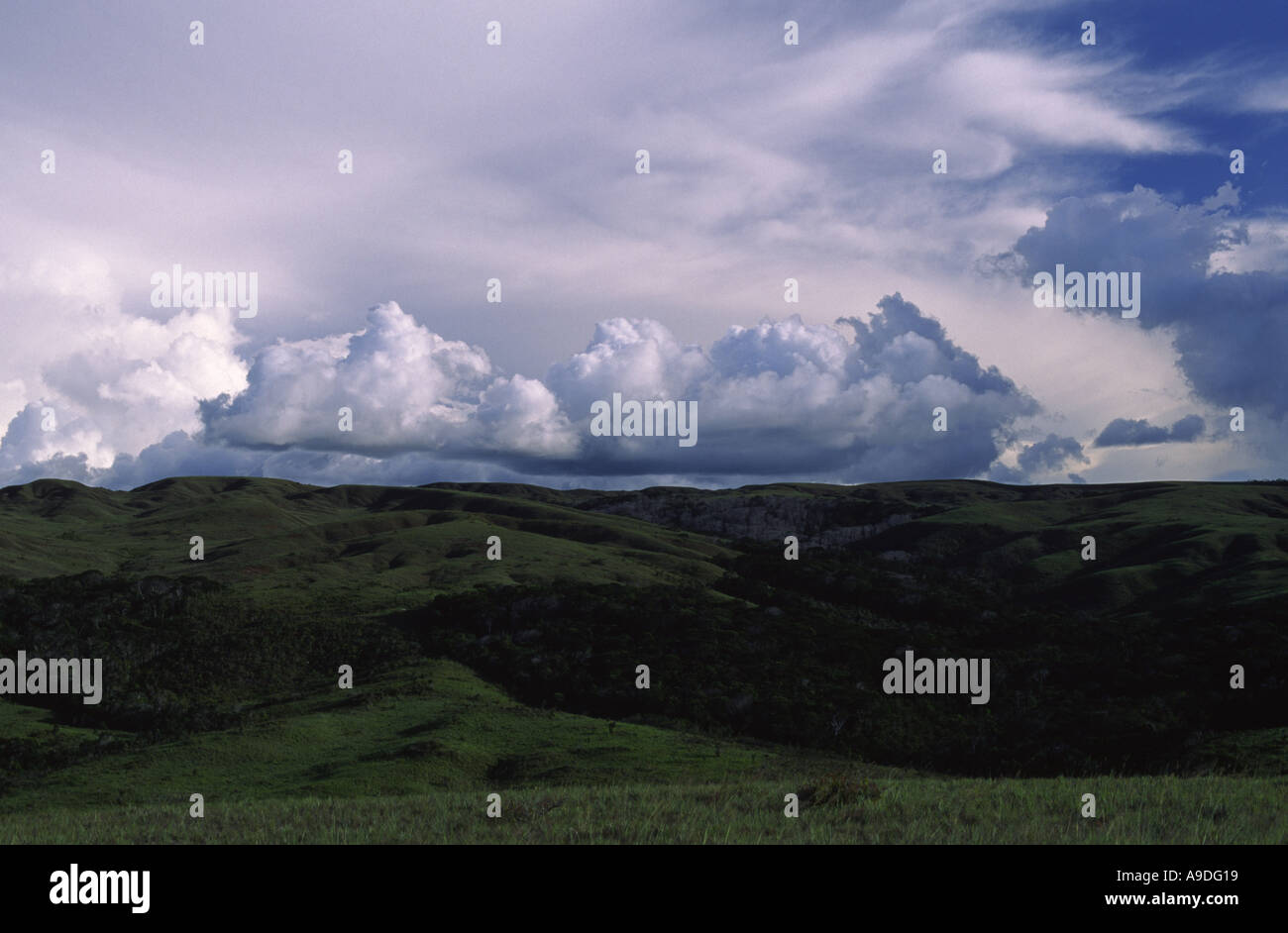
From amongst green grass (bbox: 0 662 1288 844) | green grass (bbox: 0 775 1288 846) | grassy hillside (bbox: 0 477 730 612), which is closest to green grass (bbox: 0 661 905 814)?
green grass (bbox: 0 662 1288 844)

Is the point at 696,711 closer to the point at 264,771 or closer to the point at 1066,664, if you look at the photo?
the point at 264,771

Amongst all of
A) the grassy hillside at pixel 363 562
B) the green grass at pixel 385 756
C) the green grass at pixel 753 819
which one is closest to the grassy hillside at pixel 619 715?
the green grass at pixel 753 819

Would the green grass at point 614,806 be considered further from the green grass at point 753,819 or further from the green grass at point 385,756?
the green grass at point 385,756

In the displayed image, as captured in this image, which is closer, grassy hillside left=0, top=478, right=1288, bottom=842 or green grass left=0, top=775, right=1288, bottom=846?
green grass left=0, top=775, right=1288, bottom=846

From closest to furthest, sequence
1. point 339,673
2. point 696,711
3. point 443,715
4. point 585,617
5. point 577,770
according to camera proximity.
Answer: point 577,770, point 443,715, point 696,711, point 339,673, point 585,617

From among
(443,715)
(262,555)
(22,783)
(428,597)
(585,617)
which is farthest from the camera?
(262,555)

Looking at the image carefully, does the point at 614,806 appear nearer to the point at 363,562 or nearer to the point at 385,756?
Result: the point at 385,756

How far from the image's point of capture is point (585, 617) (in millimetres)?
89062

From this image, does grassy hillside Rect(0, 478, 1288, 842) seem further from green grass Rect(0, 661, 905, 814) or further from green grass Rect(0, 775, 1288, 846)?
green grass Rect(0, 661, 905, 814)

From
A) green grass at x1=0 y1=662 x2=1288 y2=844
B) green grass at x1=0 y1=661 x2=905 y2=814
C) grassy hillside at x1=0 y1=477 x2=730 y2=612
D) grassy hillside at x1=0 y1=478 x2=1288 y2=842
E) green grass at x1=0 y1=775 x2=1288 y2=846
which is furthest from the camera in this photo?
grassy hillside at x1=0 y1=477 x2=730 y2=612

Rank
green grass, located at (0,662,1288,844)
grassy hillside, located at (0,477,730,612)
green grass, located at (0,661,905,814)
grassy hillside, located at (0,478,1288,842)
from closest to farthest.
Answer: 1. green grass, located at (0,662,1288,844)
2. grassy hillside, located at (0,478,1288,842)
3. green grass, located at (0,661,905,814)
4. grassy hillside, located at (0,477,730,612)

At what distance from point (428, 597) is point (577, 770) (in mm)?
66834
